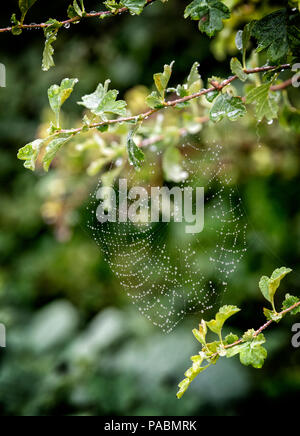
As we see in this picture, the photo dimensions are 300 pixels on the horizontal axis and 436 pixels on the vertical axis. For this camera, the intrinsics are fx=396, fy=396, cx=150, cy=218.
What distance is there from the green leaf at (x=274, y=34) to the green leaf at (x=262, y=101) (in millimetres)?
55

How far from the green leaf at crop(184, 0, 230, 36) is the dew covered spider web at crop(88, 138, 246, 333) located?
111 cm

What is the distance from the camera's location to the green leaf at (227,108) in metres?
0.52

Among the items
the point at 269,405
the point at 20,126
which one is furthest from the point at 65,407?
the point at 20,126

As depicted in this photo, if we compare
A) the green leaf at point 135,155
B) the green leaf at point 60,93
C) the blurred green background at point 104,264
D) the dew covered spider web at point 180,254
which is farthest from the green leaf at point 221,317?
the dew covered spider web at point 180,254

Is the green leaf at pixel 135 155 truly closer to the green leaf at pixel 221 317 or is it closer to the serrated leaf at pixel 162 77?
the serrated leaf at pixel 162 77

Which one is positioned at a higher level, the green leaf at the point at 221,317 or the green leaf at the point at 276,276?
the green leaf at the point at 276,276

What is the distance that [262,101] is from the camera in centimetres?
55

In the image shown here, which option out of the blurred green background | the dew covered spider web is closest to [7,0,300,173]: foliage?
the blurred green background

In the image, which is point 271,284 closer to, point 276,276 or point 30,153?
point 276,276

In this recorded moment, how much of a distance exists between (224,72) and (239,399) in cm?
166

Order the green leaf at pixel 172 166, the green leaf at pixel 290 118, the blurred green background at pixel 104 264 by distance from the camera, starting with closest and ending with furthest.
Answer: the green leaf at pixel 290 118 < the green leaf at pixel 172 166 < the blurred green background at pixel 104 264

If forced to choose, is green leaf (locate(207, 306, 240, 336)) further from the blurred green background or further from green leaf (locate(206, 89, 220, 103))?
the blurred green background

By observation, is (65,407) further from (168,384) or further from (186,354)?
(186,354)

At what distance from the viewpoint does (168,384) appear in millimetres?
1861
